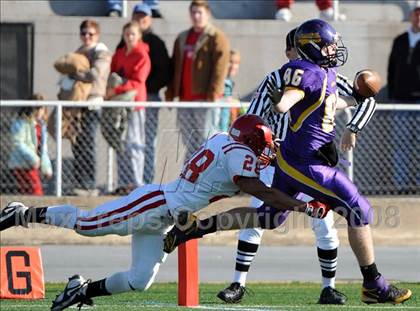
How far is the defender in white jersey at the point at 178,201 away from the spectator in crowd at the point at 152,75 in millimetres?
6006

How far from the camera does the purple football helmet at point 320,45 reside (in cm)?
973

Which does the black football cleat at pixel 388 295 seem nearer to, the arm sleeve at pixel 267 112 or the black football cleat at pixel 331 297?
the black football cleat at pixel 331 297

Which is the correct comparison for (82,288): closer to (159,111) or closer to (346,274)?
(346,274)

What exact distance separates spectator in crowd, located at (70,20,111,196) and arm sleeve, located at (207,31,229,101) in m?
1.27

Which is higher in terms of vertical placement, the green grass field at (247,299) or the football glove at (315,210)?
the football glove at (315,210)

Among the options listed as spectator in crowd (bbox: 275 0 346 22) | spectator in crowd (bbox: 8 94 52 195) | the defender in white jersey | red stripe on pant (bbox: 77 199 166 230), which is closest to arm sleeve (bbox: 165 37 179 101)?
spectator in crowd (bbox: 8 94 52 195)

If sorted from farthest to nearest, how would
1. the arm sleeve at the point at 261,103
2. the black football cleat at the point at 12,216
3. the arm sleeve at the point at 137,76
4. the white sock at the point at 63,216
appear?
the arm sleeve at the point at 137,76 < the arm sleeve at the point at 261,103 < the black football cleat at the point at 12,216 < the white sock at the point at 63,216

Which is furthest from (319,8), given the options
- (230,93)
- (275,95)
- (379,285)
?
(379,285)

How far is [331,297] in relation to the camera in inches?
412

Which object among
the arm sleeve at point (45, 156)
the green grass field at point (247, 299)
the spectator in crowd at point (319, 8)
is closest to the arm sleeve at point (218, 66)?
the arm sleeve at point (45, 156)

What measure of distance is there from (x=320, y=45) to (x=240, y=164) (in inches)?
58.0

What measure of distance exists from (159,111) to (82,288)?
620 centimetres

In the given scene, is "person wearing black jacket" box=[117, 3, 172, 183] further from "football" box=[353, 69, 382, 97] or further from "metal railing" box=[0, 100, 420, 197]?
"football" box=[353, 69, 382, 97]

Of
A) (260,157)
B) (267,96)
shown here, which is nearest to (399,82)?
(267,96)
